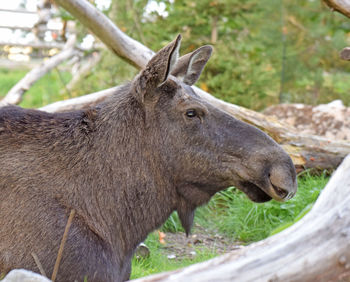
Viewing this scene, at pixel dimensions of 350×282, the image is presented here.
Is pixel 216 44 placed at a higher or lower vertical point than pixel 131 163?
lower

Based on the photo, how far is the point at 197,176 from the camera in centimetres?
387

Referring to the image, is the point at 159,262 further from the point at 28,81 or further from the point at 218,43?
the point at 218,43

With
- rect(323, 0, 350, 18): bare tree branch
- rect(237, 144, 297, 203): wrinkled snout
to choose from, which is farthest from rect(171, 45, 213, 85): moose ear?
rect(323, 0, 350, 18): bare tree branch

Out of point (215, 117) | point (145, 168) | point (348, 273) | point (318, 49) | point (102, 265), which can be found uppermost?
point (348, 273)

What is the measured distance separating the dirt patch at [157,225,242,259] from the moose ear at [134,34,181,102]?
6.77ft

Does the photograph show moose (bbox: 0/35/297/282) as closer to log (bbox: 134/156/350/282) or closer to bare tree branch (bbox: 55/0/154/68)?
log (bbox: 134/156/350/282)

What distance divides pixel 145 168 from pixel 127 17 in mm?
6805

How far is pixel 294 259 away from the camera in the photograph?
241cm

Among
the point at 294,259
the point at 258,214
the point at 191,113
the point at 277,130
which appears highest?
the point at 294,259

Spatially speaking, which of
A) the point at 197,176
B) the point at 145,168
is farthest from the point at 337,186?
the point at 145,168

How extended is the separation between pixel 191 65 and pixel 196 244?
220cm

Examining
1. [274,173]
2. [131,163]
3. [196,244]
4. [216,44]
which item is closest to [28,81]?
[216,44]

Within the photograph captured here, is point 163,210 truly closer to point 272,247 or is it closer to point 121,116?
point 121,116

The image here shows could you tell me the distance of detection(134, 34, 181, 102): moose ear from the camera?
12.0 feet
